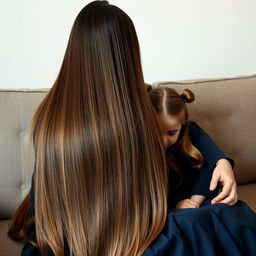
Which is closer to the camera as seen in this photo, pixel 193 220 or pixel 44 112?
pixel 193 220

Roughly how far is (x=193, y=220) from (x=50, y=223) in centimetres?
35

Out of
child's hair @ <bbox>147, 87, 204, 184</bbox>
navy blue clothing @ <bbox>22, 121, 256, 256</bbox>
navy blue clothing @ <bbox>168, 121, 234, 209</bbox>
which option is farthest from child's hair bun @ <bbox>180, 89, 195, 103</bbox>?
navy blue clothing @ <bbox>22, 121, 256, 256</bbox>

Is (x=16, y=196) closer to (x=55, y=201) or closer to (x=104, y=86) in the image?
(x=55, y=201)

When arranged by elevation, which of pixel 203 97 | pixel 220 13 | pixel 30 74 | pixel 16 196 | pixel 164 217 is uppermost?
pixel 220 13

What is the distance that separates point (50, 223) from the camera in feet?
3.01

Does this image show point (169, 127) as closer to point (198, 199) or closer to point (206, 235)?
point (198, 199)

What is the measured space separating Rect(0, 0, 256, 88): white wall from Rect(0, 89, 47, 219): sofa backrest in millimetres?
260

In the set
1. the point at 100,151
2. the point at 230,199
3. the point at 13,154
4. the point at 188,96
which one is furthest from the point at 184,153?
the point at 13,154

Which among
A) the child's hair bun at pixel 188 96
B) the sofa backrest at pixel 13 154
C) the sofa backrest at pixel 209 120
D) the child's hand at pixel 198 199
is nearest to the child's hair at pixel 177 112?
the child's hair bun at pixel 188 96

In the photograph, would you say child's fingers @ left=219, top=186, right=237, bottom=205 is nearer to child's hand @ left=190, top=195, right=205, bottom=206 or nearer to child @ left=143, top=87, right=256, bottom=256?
child @ left=143, top=87, right=256, bottom=256

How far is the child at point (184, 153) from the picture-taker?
1.13 m

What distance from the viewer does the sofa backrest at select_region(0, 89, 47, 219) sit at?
1.20 meters

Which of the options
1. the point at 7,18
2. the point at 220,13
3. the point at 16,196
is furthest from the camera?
the point at 220,13

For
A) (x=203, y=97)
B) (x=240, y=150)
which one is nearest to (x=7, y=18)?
(x=203, y=97)
